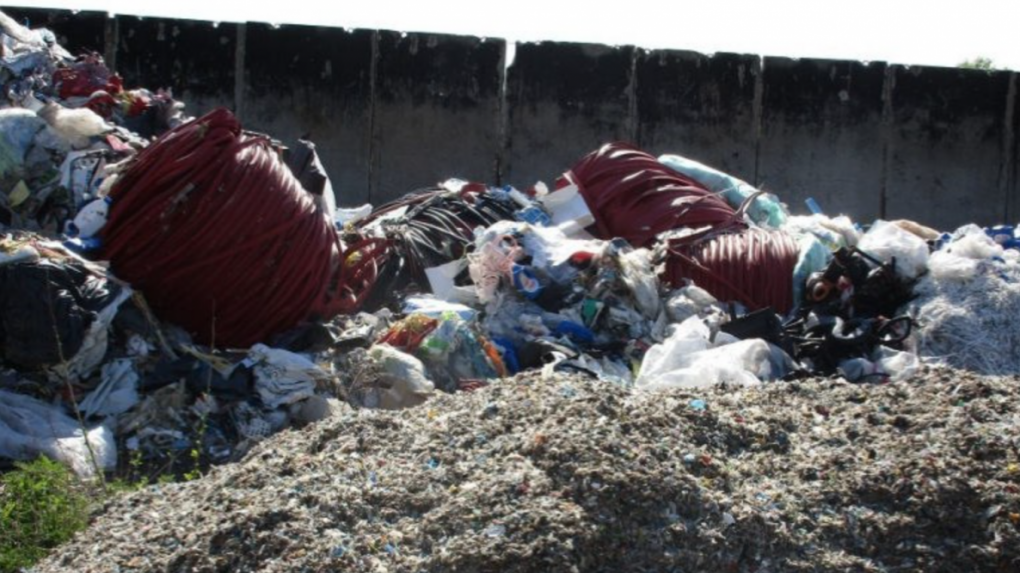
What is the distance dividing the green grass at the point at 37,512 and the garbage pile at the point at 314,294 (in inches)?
21.7

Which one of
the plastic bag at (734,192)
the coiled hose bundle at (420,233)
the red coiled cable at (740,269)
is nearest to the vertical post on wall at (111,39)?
the coiled hose bundle at (420,233)

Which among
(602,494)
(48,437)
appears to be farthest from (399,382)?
(602,494)

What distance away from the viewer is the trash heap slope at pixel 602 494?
13.0 feet

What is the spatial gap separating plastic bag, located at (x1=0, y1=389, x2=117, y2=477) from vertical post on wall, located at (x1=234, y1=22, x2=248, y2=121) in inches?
183

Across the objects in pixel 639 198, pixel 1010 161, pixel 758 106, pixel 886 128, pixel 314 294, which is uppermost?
pixel 758 106

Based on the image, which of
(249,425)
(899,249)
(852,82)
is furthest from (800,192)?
(249,425)

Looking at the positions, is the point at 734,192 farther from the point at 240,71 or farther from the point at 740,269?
the point at 240,71

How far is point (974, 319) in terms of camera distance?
7.85m

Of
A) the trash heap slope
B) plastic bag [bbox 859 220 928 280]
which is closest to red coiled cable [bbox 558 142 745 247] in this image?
plastic bag [bbox 859 220 928 280]

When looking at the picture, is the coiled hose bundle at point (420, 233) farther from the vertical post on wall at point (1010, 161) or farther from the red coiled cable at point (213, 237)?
the vertical post on wall at point (1010, 161)

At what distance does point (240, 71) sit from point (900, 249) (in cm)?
511

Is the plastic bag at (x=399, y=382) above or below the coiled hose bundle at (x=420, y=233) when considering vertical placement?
below

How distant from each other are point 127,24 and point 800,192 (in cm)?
518

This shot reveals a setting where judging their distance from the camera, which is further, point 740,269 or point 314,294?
point 740,269
